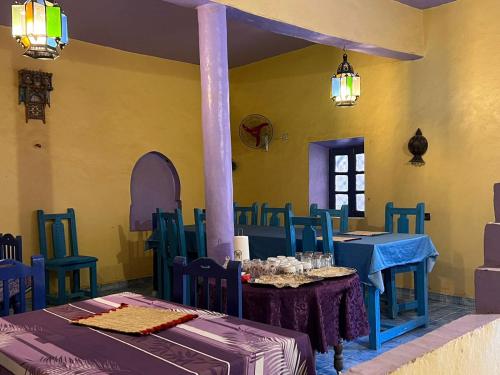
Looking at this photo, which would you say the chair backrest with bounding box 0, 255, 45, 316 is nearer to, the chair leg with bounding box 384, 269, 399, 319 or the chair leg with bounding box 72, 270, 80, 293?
the chair leg with bounding box 384, 269, 399, 319

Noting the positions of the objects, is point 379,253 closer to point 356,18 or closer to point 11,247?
point 356,18

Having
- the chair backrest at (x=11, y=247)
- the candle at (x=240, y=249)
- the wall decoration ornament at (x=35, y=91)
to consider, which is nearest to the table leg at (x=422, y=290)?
the candle at (x=240, y=249)

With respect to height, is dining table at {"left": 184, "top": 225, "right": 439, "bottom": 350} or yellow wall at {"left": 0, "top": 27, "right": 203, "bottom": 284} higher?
yellow wall at {"left": 0, "top": 27, "right": 203, "bottom": 284}

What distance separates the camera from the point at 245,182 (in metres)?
6.97

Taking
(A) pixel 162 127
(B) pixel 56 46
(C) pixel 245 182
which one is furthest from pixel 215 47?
(C) pixel 245 182

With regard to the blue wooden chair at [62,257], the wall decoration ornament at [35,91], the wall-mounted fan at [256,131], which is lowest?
the blue wooden chair at [62,257]

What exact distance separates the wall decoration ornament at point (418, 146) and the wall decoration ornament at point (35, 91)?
152 inches

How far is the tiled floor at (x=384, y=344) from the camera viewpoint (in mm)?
3252

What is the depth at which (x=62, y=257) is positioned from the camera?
17.0ft

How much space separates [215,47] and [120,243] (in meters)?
3.27

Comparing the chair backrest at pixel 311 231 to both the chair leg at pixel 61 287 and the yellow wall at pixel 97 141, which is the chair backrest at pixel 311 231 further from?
the yellow wall at pixel 97 141

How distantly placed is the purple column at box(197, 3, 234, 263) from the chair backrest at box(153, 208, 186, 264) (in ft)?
3.17

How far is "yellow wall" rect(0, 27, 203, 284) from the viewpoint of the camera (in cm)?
515

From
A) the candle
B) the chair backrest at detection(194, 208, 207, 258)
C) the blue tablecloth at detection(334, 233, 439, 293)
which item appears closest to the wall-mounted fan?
the chair backrest at detection(194, 208, 207, 258)
